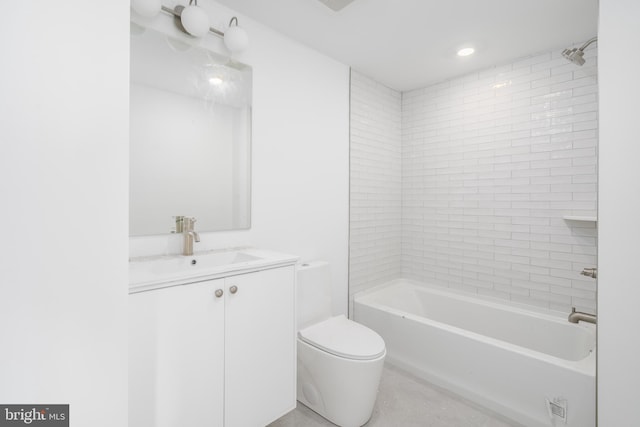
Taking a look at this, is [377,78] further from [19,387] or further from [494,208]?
[19,387]

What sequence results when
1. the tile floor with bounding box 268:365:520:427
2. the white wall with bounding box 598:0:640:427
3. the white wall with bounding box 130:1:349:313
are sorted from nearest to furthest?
1. the white wall with bounding box 598:0:640:427
2. the tile floor with bounding box 268:365:520:427
3. the white wall with bounding box 130:1:349:313

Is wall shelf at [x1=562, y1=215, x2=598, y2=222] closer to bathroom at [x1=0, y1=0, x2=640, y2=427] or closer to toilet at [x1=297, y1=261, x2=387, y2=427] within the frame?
toilet at [x1=297, y1=261, x2=387, y2=427]

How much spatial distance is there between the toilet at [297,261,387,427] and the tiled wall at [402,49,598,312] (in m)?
1.44

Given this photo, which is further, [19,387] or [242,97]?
[242,97]

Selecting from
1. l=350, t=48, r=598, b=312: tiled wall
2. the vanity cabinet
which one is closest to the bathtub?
l=350, t=48, r=598, b=312: tiled wall

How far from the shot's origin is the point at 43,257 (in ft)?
2.10

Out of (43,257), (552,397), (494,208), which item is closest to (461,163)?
(494,208)

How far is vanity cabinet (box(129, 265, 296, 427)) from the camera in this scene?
1.12 meters

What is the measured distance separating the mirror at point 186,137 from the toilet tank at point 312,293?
0.52 meters

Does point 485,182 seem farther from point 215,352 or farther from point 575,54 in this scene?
point 215,352

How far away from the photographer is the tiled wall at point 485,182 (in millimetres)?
2244

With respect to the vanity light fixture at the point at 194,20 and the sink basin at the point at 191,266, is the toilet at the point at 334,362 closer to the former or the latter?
the sink basin at the point at 191,266

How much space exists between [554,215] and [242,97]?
2.49 m

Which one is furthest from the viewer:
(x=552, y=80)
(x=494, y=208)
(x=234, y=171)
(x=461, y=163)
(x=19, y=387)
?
(x=461, y=163)
